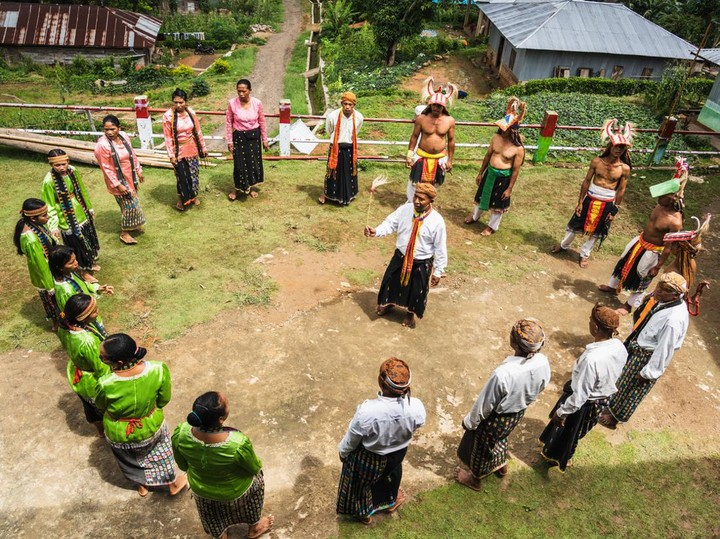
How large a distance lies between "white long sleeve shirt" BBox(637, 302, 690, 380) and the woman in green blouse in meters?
3.40

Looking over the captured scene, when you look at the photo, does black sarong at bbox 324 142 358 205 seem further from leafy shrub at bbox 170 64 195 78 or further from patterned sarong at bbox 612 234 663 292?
leafy shrub at bbox 170 64 195 78

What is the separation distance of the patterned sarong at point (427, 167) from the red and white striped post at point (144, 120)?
507 centimetres

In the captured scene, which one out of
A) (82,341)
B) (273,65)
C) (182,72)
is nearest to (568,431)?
(82,341)

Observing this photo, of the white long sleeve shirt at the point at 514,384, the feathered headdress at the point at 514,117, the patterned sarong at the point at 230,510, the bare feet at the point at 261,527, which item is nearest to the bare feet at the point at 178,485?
Result: the patterned sarong at the point at 230,510

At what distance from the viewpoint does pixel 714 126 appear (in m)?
15.9

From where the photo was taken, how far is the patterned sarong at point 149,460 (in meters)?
3.62

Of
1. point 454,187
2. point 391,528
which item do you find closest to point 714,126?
point 454,187

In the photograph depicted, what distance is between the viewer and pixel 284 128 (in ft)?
31.4

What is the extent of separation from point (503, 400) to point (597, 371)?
788 mm

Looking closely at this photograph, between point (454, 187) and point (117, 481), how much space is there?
7.35m

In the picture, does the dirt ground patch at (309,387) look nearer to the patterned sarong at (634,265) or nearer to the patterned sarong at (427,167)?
the patterned sarong at (634,265)

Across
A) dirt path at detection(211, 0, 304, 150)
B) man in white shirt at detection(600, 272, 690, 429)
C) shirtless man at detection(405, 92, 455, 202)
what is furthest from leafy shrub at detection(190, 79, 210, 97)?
man in white shirt at detection(600, 272, 690, 429)

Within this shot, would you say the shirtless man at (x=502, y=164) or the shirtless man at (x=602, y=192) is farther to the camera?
the shirtless man at (x=502, y=164)

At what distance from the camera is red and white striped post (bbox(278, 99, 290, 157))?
9.21 meters
